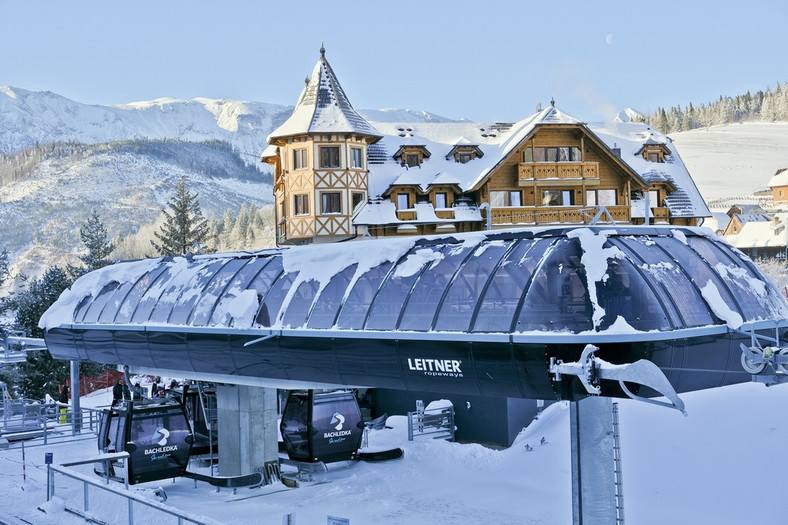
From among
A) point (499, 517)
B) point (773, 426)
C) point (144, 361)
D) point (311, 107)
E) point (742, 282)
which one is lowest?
point (499, 517)

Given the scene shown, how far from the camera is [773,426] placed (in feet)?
75.2

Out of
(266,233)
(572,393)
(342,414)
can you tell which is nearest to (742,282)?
(572,393)

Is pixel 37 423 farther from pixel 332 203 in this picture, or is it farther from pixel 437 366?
pixel 437 366

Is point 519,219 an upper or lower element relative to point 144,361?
upper

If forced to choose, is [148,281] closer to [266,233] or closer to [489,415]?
[489,415]

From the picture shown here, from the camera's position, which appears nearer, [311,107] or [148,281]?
[148,281]

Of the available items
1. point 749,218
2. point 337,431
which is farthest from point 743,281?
point 749,218

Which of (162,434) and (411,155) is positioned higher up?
(411,155)

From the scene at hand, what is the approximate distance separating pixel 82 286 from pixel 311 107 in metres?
21.6

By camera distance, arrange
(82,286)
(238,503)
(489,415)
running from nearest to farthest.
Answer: (238,503) < (82,286) < (489,415)

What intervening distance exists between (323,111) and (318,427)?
82.4 ft

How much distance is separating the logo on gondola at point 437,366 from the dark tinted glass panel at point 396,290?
0.83 meters

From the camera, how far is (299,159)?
47.7m

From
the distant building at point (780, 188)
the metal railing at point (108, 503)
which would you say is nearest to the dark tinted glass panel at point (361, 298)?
the metal railing at point (108, 503)
